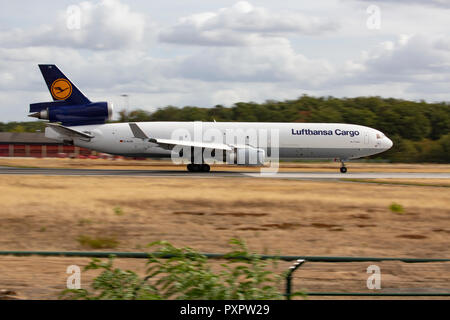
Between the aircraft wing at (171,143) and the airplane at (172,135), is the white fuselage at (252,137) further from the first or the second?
the aircraft wing at (171,143)

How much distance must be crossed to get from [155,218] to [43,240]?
4.98 m

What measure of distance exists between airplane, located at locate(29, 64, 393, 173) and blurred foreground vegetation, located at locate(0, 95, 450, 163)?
35297 millimetres

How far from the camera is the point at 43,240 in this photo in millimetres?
20859

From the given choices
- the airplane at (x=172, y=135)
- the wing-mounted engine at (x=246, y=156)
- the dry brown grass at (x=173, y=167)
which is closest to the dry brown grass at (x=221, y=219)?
the wing-mounted engine at (x=246, y=156)

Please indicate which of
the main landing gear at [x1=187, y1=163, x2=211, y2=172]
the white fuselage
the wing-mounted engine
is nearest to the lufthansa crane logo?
the white fuselage

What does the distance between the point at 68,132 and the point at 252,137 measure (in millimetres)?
14725

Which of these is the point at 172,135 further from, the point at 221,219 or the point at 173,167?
the point at 221,219

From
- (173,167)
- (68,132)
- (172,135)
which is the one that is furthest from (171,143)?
(173,167)

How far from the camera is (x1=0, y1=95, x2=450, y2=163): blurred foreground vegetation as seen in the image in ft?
290

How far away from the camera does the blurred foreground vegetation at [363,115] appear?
8831 cm

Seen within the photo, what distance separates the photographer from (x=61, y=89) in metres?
46.2

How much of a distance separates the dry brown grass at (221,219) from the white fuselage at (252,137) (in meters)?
12.7
